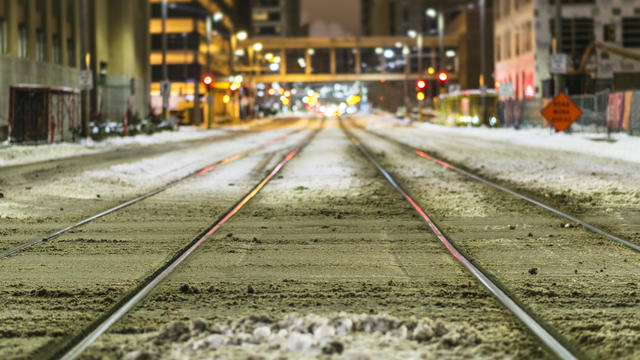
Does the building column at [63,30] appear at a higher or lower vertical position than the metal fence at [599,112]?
higher

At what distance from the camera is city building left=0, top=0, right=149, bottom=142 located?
124ft

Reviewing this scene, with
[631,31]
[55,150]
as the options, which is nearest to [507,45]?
[631,31]

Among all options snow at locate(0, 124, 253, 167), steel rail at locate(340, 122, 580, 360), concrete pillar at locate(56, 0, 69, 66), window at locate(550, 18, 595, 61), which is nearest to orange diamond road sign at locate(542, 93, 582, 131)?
snow at locate(0, 124, 253, 167)

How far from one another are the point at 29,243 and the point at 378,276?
4.49 m

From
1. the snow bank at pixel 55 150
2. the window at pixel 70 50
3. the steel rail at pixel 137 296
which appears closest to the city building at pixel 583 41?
the window at pixel 70 50

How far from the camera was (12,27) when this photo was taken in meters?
39.0

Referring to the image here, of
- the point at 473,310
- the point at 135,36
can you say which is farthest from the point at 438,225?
the point at 135,36

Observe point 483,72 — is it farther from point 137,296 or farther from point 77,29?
point 137,296

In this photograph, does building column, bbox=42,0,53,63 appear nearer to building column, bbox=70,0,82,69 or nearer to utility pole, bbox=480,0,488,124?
building column, bbox=70,0,82,69

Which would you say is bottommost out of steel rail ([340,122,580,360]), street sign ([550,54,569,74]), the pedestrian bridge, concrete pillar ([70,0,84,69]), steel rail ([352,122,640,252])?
steel rail ([340,122,580,360])

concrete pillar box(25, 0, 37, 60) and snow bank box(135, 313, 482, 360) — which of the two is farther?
concrete pillar box(25, 0, 37, 60)

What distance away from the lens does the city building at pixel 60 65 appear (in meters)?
37.8

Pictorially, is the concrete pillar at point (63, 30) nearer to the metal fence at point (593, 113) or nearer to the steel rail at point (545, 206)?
the metal fence at point (593, 113)

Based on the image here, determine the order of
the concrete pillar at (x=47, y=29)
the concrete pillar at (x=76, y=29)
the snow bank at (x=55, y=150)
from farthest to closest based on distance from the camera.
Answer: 1. the concrete pillar at (x=76, y=29)
2. the concrete pillar at (x=47, y=29)
3. the snow bank at (x=55, y=150)
